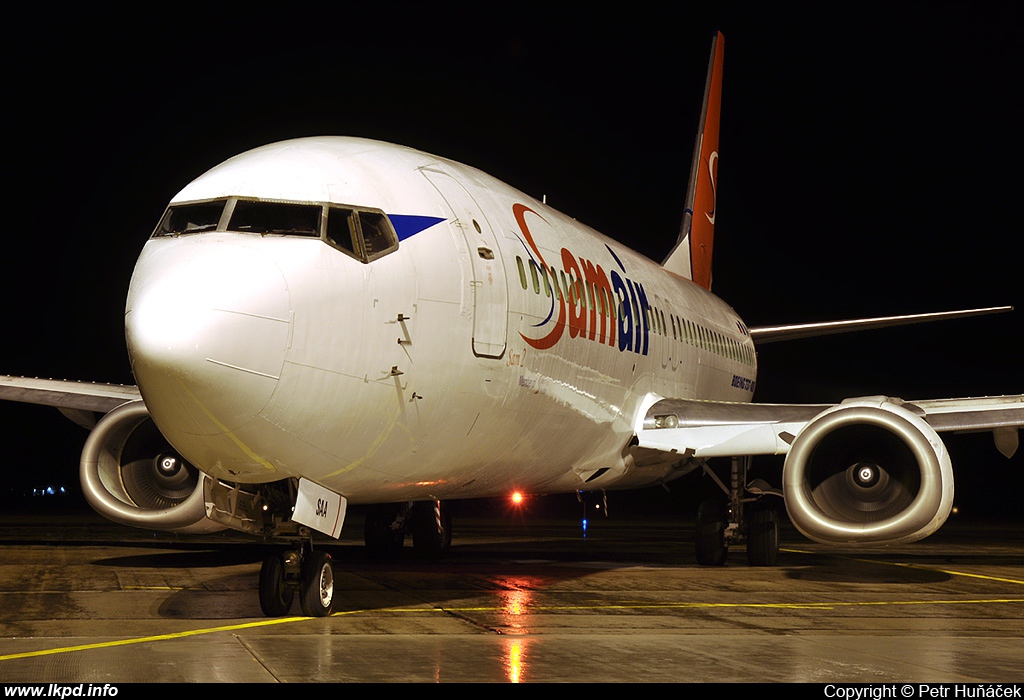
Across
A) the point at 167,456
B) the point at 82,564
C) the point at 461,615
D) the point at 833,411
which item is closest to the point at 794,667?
the point at 461,615

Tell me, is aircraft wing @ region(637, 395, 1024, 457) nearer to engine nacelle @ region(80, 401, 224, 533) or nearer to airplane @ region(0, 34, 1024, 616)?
airplane @ region(0, 34, 1024, 616)

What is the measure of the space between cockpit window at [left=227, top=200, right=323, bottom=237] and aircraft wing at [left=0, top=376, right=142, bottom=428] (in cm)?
667

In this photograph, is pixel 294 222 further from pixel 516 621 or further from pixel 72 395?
pixel 72 395

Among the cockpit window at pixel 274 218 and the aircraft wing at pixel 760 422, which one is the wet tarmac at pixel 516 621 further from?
the cockpit window at pixel 274 218

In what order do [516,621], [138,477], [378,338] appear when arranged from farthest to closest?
[138,477], [516,621], [378,338]

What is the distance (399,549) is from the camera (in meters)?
14.8

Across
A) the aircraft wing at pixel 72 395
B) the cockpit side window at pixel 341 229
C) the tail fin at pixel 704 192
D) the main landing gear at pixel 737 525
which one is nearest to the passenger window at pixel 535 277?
the cockpit side window at pixel 341 229

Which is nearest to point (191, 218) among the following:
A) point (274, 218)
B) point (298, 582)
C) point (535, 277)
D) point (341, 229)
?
point (274, 218)

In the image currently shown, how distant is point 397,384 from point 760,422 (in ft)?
18.6

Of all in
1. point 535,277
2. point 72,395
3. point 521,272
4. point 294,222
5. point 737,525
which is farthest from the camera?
point 737,525

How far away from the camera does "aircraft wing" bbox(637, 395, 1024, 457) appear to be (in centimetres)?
1209

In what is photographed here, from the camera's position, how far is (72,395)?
14.4 metres

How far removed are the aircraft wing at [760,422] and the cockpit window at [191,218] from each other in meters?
6.41

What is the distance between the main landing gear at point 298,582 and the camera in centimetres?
845
